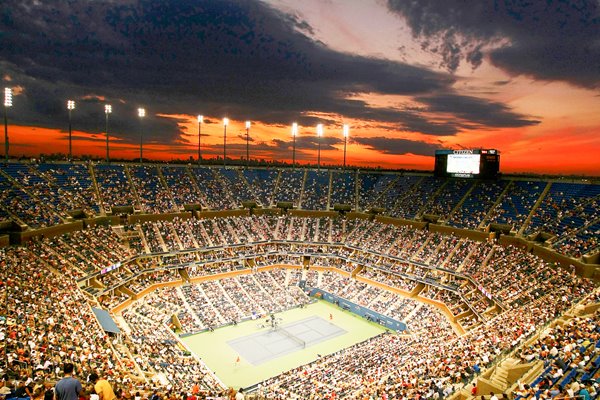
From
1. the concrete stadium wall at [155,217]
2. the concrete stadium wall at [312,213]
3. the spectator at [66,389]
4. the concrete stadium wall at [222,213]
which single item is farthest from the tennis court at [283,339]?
the spectator at [66,389]

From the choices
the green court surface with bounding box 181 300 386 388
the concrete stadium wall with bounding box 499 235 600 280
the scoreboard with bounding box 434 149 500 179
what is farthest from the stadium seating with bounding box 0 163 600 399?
the scoreboard with bounding box 434 149 500 179

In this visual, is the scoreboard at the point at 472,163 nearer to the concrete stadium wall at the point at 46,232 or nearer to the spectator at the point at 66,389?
the concrete stadium wall at the point at 46,232

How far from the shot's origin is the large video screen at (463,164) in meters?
59.3

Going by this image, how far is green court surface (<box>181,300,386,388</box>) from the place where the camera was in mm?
34000

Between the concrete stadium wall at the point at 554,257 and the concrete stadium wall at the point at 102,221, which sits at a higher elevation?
the concrete stadium wall at the point at 554,257

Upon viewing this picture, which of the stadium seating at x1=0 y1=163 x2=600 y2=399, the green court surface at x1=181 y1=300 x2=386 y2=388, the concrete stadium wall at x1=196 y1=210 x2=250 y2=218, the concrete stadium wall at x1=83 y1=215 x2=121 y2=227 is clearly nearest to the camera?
the stadium seating at x1=0 y1=163 x2=600 y2=399

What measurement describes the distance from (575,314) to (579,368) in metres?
12.9

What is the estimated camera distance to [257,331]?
42.3m

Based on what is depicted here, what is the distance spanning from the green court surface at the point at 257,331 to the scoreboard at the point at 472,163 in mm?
29790

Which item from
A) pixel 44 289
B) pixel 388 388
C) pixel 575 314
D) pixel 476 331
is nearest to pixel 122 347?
pixel 44 289

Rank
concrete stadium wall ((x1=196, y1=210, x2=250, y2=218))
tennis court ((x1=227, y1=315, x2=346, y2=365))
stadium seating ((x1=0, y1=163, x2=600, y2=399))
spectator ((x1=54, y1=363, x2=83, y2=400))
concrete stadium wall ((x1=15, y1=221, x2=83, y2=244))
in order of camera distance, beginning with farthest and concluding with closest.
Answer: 1. concrete stadium wall ((x1=196, y1=210, x2=250, y2=218))
2. concrete stadium wall ((x1=15, y1=221, x2=83, y2=244))
3. tennis court ((x1=227, y1=315, x2=346, y2=365))
4. stadium seating ((x1=0, y1=163, x2=600, y2=399))
5. spectator ((x1=54, y1=363, x2=83, y2=400))

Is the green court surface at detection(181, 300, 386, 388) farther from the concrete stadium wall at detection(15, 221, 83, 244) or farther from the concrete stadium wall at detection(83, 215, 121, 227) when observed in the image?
the concrete stadium wall at detection(83, 215, 121, 227)

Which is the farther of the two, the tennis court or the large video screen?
the large video screen

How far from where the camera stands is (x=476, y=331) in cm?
3141
